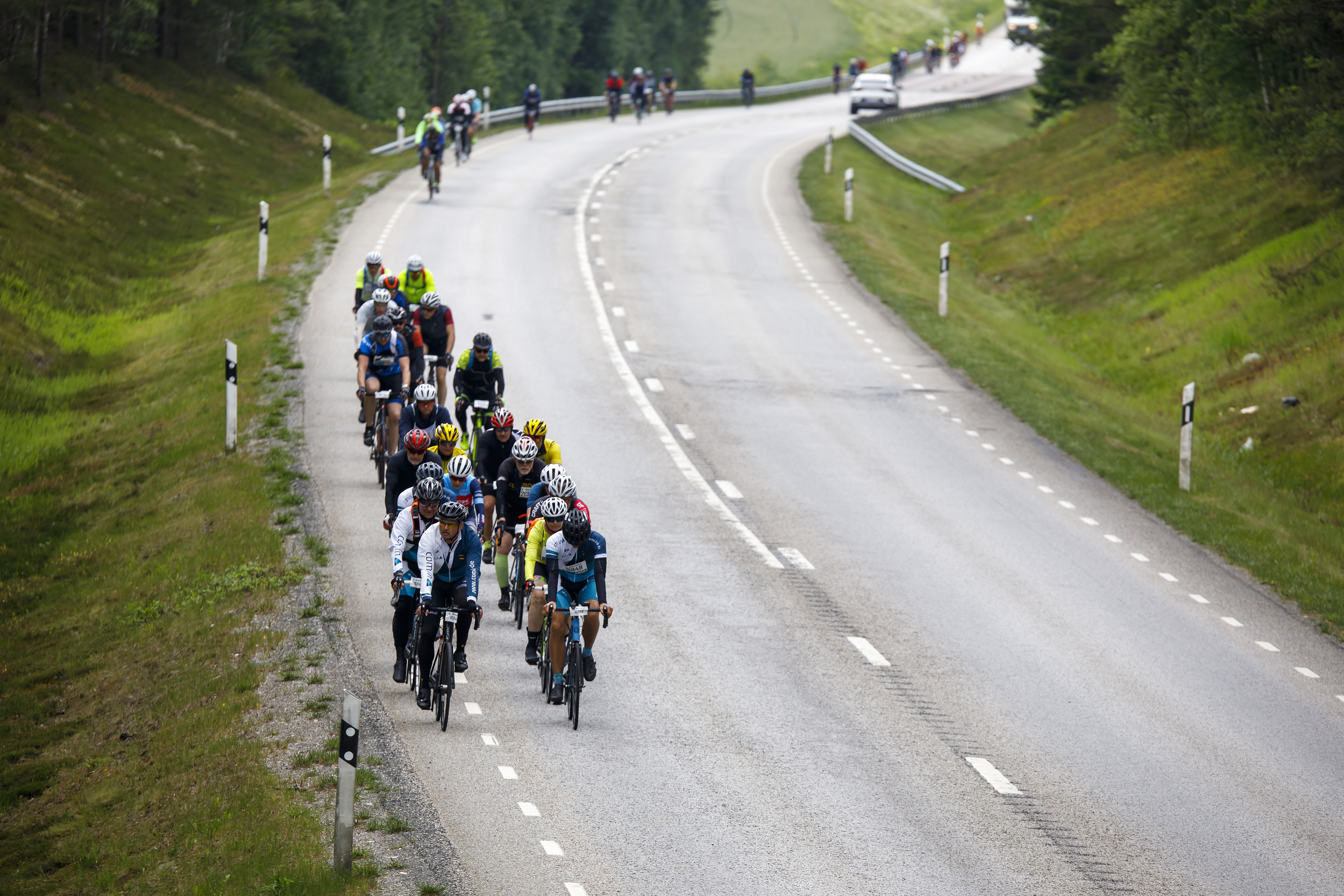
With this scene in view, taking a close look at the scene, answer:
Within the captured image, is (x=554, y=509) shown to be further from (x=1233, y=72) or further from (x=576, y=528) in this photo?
(x=1233, y=72)

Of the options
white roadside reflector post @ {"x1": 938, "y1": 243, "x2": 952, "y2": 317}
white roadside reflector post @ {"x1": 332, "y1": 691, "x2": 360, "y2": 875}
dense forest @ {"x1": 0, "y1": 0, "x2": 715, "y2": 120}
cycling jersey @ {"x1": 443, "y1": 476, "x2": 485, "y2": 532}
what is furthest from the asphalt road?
dense forest @ {"x1": 0, "y1": 0, "x2": 715, "y2": 120}

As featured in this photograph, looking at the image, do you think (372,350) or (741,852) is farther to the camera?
(372,350)

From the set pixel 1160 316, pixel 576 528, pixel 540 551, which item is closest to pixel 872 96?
pixel 1160 316

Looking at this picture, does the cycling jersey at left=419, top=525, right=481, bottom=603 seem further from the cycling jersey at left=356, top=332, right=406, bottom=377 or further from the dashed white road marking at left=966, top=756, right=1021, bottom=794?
the cycling jersey at left=356, top=332, right=406, bottom=377

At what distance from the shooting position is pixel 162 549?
15750 mm

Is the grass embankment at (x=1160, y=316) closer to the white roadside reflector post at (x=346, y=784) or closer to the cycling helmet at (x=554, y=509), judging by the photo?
the cycling helmet at (x=554, y=509)

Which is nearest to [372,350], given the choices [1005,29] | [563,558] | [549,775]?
[563,558]

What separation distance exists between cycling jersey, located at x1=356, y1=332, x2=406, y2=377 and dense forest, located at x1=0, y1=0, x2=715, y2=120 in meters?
21.4

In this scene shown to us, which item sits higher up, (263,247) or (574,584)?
(263,247)

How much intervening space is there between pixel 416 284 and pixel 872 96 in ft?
158

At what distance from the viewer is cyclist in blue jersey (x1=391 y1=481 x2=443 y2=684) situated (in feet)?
37.7

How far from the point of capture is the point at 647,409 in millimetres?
21250

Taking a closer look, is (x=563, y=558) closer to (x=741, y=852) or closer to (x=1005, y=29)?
(x=741, y=852)

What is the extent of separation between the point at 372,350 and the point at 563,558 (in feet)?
22.4
